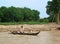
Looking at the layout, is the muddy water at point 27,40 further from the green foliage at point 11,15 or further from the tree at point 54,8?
the green foliage at point 11,15

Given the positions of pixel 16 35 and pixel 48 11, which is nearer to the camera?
pixel 16 35

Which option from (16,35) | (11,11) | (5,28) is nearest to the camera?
(16,35)

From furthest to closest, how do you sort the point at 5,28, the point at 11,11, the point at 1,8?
the point at 1,8, the point at 11,11, the point at 5,28

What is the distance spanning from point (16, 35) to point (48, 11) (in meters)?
34.0

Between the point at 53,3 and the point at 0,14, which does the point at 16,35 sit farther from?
the point at 0,14

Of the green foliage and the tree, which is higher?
the tree

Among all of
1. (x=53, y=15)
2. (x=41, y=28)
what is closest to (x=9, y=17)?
(x=53, y=15)

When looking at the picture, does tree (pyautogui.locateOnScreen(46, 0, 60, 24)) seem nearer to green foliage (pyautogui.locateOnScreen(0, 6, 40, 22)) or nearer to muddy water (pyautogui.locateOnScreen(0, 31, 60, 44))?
green foliage (pyautogui.locateOnScreen(0, 6, 40, 22))

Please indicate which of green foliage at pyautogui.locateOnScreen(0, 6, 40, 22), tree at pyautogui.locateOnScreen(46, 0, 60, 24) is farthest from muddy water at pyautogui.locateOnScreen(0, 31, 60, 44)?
green foliage at pyautogui.locateOnScreen(0, 6, 40, 22)

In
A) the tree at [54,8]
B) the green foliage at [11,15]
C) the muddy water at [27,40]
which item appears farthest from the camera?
the green foliage at [11,15]

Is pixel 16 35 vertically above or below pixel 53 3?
below

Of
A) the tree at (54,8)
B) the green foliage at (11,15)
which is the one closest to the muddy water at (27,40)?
the tree at (54,8)

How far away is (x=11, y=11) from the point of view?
9112cm

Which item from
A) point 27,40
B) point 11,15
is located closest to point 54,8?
point 11,15
